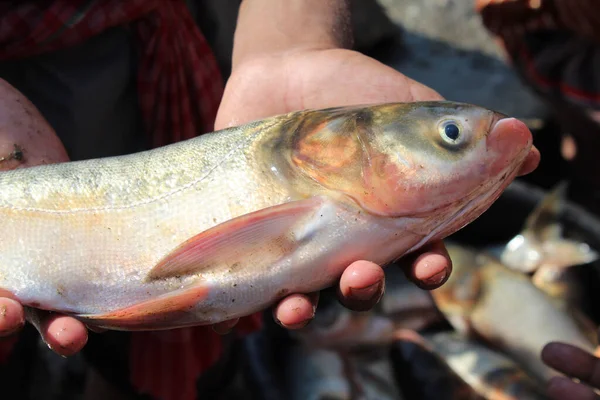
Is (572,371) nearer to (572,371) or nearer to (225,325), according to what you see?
(572,371)

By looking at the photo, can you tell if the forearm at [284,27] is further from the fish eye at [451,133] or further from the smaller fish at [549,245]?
the smaller fish at [549,245]

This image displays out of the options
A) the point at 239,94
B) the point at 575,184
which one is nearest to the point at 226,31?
the point at 239,94

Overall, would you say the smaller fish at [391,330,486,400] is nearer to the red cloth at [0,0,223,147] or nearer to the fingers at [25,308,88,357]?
the red cloth at [0,0,223,147]

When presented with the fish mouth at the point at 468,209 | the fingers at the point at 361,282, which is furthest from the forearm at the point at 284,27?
the fingers at the point at 361,282

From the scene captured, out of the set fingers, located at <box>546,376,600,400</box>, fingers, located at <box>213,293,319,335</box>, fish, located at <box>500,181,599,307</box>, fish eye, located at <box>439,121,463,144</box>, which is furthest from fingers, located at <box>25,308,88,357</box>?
fish, located at <box>500,181,599,307</box>

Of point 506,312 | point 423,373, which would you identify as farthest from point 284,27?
point 506,312
